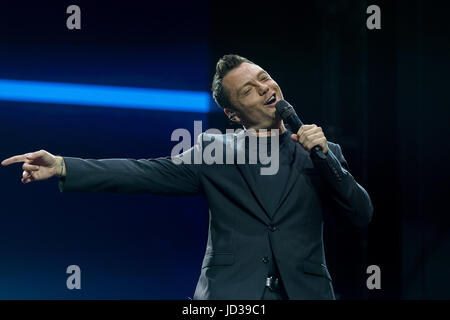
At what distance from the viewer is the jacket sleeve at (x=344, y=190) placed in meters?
1.66

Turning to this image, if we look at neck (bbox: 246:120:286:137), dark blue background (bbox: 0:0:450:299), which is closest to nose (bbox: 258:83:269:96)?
neck (bbox: 246:120:286:137)

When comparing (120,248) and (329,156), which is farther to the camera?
(120,248)

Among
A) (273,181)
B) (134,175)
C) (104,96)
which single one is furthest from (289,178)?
(104,96)

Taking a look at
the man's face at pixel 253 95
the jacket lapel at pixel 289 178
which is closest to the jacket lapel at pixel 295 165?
the jacket lapel at pixel 289 178

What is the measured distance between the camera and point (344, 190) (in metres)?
1.67

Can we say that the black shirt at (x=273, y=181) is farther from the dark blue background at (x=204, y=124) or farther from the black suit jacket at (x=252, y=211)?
the dark blue background at (x=204, y=124)

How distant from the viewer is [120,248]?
9.11 ft

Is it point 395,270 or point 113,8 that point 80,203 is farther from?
point 395,270

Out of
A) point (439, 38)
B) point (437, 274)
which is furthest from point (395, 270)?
point (439, 38)

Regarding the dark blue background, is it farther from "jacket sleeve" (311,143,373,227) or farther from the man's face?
"jacket sleeve" (311,143,373,227)

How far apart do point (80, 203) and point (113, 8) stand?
0.88 metres

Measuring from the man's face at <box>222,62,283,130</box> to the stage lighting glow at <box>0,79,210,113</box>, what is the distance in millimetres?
819

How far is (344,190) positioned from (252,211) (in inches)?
10.3

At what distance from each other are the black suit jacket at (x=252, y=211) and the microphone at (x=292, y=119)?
3 centimetres
